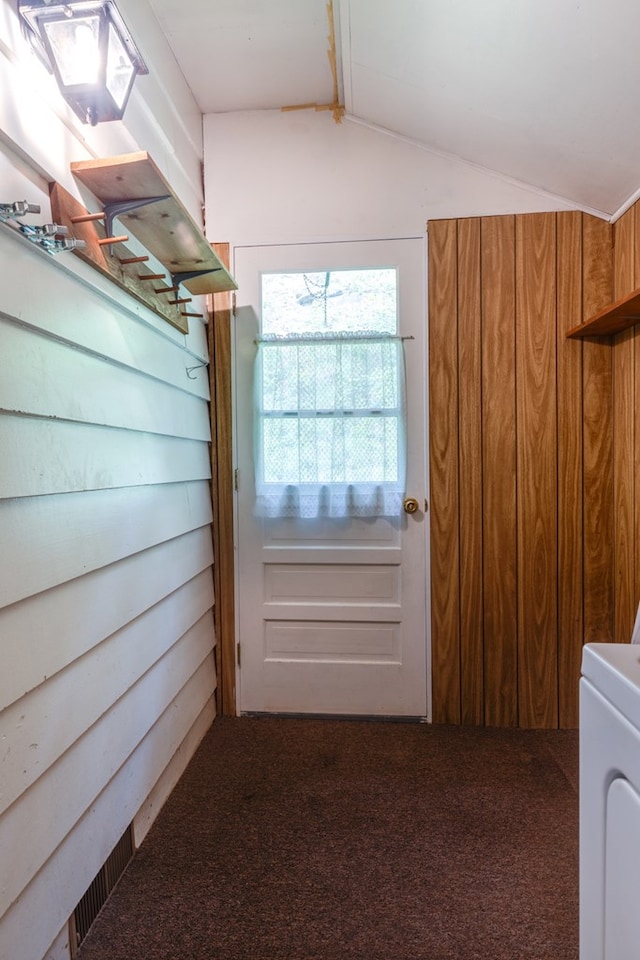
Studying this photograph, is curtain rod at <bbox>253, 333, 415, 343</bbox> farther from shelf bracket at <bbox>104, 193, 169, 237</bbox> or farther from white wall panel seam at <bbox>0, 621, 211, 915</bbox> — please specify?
white wall panel seam at <bbox>0, 621, 211, 915</bbox>

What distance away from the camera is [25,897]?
988 millimetres

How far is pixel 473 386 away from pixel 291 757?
171 cm

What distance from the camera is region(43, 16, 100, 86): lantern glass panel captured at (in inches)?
42.6

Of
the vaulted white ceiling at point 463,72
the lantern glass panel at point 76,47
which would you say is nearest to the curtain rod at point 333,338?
the vaulted white ceiling at point 463,72

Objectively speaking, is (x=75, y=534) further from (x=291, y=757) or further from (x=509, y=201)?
(x=509, y=201)

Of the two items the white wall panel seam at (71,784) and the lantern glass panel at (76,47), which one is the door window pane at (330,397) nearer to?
the white wall panel seam at (71,784)

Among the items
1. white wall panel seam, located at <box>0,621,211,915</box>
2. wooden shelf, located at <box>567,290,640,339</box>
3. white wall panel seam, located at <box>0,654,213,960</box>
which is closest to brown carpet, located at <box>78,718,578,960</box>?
white wall panel seam, located at <box>0,654,213,960</box>

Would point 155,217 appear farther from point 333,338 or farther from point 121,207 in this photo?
point 333,338

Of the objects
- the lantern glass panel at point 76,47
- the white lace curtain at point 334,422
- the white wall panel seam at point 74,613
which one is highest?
the lantern glass panel at point 76,47

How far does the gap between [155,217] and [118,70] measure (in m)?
0.33

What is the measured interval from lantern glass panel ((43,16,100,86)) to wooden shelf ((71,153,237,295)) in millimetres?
162

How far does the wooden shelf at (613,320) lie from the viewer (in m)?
1.69

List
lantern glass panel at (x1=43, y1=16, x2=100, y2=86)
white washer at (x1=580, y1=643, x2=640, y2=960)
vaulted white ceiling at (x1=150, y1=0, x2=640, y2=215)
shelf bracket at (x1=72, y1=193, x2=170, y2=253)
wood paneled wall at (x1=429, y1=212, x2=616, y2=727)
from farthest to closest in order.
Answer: wood paneled wall at (x1=429, y1=212, x2=616, y2=727)
vaulted white ceiling at (x1=150, y1=0, x2=640, y2=215)
shelf bracket at (x1=72, y1=193, x2=170, y2=253)
lantern glass panel at (x1=43, y1=16, x2=100, y2=86)
white washer at (x1=580, y1=643, x2=640, y2=960)

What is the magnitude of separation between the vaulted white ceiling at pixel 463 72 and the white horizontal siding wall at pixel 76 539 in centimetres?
32
